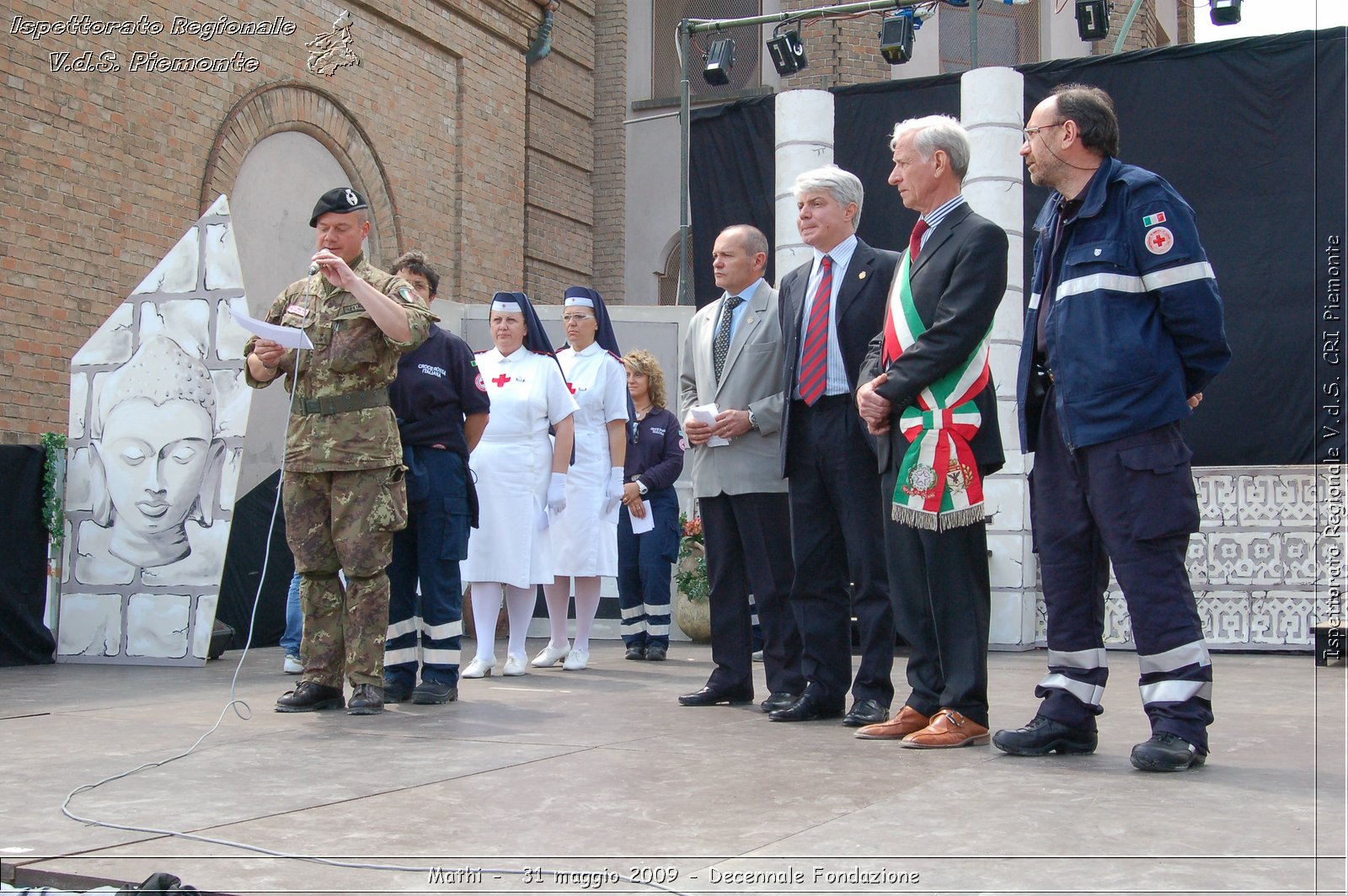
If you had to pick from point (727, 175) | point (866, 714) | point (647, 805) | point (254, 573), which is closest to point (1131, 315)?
point (866, 714)

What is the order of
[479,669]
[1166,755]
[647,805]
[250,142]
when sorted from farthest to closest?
[250,142]
[479,669]
[1166,755]
[647,805]

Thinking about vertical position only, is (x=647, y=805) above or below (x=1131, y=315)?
below

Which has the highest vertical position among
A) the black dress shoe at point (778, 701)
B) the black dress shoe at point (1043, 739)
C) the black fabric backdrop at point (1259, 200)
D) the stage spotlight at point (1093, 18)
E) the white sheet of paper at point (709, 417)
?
the stage spotlight at point (1093, 18)

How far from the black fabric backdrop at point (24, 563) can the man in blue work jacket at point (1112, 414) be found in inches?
221

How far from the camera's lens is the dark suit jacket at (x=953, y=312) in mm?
4480

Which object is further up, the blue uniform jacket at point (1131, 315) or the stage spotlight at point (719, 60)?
the stage spotlight at point (719, 60)

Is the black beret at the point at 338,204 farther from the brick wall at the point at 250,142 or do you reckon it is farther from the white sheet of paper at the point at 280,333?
the brick wall at the point at 250,142

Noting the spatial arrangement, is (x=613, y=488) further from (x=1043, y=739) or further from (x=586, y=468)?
(x=1043, y=739)

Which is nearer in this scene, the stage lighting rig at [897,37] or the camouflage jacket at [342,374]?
the camouflage jacket at [342,374]

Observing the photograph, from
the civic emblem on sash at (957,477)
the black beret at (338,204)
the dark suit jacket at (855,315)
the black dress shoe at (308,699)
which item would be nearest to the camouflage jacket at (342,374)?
the black beret at (338,204)

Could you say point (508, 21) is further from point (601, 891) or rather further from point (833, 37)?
point (601, 891)

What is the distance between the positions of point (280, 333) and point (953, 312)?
2476mm

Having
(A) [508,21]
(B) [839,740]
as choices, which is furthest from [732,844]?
(A) [508,21]

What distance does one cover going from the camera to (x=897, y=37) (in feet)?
44.7
